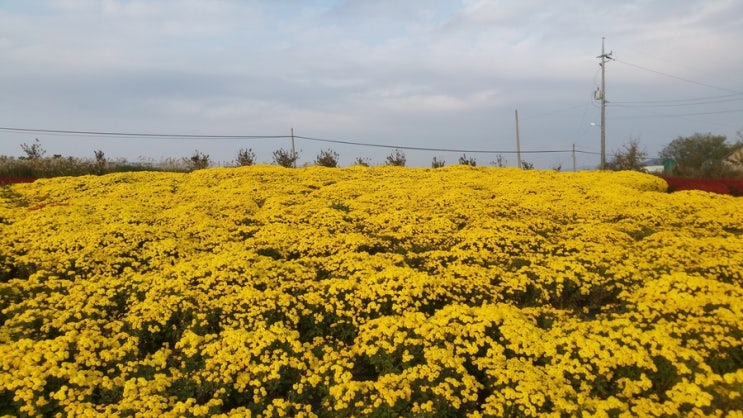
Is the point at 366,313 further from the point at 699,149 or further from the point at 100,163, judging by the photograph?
the point at 699,149

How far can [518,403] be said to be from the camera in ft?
16.8

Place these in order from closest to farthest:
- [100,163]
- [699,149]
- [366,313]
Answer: [366,313]
[100,163]
[699,149]

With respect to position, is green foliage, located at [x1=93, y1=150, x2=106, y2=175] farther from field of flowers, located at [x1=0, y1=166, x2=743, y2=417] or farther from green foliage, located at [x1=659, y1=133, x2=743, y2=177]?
green foliage, located at [x1=659, y1=133, x2=743, y2=177]

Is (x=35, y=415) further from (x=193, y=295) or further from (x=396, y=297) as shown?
(x=396, y=297)

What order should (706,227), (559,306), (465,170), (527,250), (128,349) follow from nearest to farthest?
(128,349)
(559,306)
(527,250)
(706,227)
(465,170)

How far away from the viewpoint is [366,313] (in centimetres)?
761

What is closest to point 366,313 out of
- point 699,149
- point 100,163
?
point 100,163

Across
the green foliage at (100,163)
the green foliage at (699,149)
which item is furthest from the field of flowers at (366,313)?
the green foliage at (699,149)

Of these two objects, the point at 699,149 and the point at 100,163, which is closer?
the point at 100,163

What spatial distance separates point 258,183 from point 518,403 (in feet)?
49.6

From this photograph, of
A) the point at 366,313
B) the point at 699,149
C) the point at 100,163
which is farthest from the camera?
the point at 699,149

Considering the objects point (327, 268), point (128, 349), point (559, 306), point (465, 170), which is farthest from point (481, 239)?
point (465, 170)

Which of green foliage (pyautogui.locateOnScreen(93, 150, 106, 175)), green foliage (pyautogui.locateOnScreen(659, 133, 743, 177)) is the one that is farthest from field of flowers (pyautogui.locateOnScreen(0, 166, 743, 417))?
green foliage (pyautogui.locateOnScreen(659, 133, 743, 177))

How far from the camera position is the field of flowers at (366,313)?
529cm
